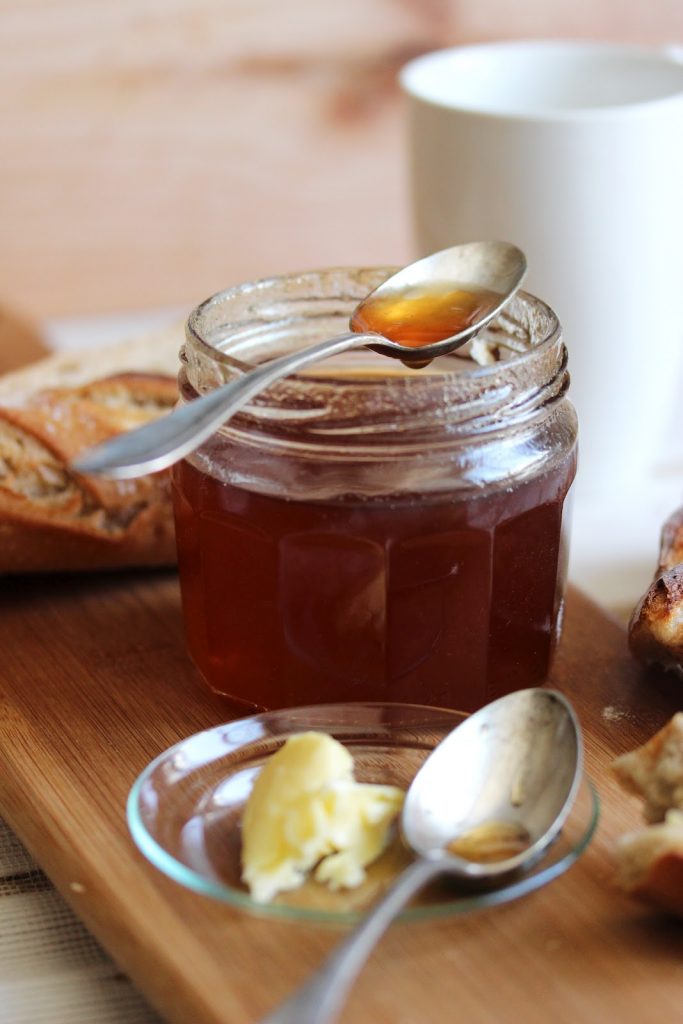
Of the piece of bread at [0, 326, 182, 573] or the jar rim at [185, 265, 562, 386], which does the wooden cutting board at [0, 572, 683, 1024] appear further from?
the jar rim at [185, 265, 562, 386]

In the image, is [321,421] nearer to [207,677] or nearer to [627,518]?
[207,677]

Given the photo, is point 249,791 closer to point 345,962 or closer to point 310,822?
point 310,822

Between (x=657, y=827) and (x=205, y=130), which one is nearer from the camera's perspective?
(x=657, y=827)

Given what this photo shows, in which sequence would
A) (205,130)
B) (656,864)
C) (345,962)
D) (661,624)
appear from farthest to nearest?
1. (205,130)
2. (661,624)
3. (656,864)
4. (345,962)

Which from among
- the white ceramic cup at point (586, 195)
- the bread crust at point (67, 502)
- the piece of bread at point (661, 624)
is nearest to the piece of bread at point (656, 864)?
the piece of bread at point (661, 624)

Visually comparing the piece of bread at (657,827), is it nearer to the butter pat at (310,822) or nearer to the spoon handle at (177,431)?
the butter pat at (310,822)

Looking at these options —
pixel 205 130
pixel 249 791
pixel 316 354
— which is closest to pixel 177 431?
pixel 316 354

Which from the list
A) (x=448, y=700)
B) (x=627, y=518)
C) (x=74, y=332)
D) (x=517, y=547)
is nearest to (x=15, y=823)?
(x=448, y=700)
